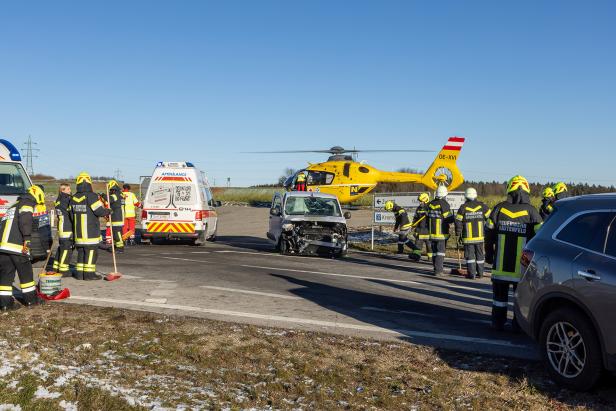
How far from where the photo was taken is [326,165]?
109 feet

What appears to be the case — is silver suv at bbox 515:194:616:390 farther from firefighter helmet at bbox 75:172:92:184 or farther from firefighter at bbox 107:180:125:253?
firefighter at bbox 107:180:125:253

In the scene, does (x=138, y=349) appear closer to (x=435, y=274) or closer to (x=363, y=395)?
(x=363, y=395)

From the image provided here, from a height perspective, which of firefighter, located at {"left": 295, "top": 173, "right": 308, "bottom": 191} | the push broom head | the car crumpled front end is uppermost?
firefighter, located at {"left": 295, "top": 173, "right": 308, "bottom": 191}

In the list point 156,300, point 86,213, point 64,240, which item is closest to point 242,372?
point 156,300

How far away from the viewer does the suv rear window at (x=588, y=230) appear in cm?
557

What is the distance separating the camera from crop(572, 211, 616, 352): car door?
5180mm

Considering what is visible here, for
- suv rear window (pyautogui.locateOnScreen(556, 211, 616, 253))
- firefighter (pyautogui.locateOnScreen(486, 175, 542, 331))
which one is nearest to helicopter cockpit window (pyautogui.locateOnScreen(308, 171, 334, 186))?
firefighter (pyautogui.locateOnScreen(486, 175, 542, 331))

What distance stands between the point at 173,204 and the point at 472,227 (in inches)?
368

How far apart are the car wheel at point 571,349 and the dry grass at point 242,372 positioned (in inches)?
6.3

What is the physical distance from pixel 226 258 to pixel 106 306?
741 centimetres

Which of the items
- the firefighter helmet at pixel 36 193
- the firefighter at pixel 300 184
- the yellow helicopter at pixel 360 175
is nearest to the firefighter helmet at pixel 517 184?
the firefighter helmet at pixel 36 193

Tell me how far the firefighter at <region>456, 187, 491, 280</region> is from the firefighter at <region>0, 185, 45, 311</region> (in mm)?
8549

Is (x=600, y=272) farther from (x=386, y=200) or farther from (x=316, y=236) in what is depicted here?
(x=386, y=200)

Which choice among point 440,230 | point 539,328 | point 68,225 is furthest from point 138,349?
point 440,230
